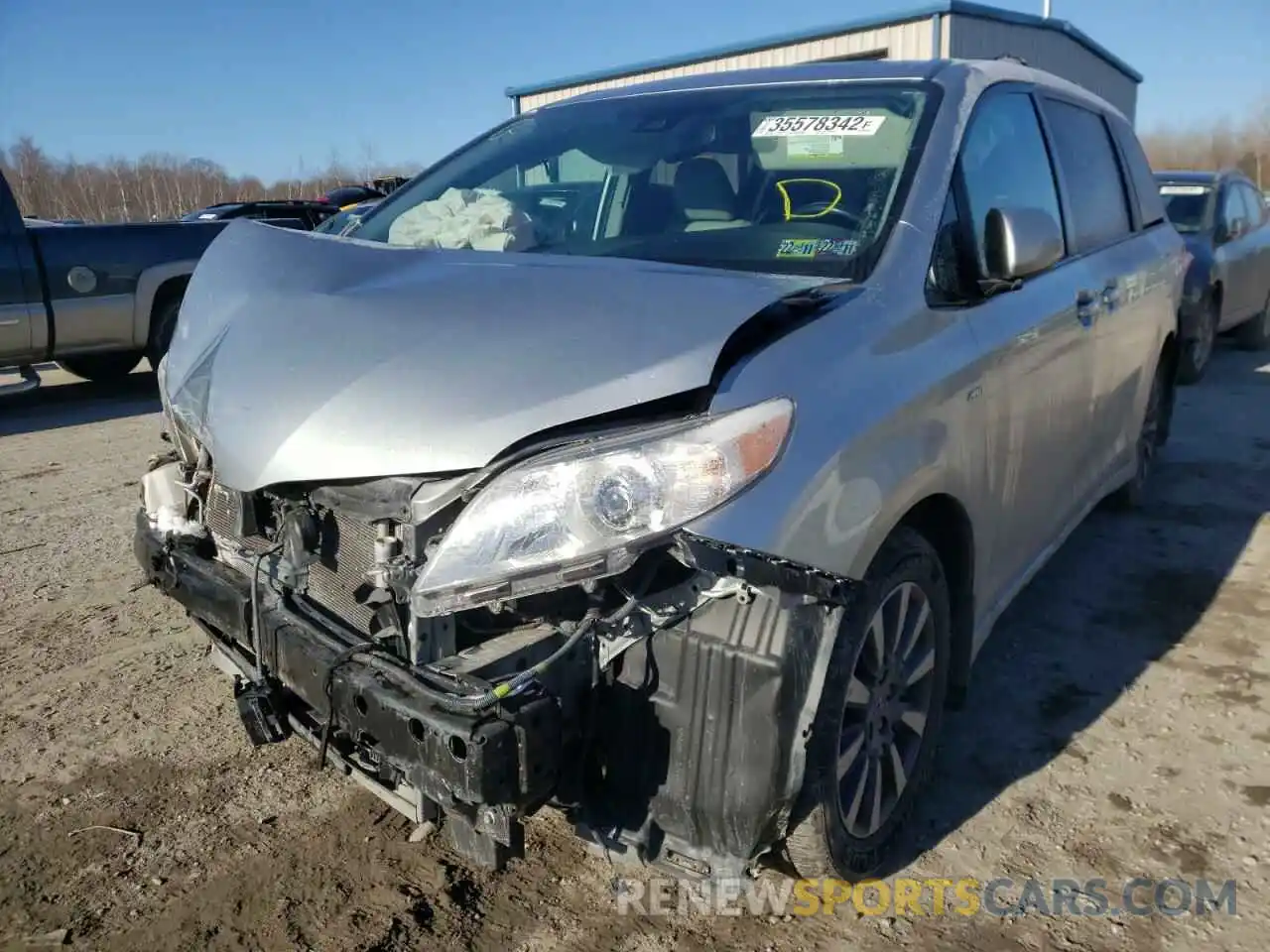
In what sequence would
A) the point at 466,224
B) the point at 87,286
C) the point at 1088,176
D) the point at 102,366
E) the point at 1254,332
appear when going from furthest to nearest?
1. the point at 1254,332
2. the point at 102,366
3. the point at 87,286
4. the point at 1088,176
5. the point at 466,224

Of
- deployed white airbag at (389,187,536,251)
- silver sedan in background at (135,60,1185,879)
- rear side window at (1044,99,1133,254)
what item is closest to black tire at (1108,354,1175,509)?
rear side window at (1044,99,1133,254)

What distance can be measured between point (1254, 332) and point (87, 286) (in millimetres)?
A: 10797

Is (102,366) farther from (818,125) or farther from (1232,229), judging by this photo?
(1232,229)

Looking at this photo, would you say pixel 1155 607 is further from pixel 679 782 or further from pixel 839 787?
pixel 679 782

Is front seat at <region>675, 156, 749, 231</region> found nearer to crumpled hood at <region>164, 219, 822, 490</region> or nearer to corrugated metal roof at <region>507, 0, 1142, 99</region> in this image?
crumpled hood at <region>164, 219, 822, 490</region>

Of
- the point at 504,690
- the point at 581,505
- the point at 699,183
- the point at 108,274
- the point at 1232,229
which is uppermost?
the point at 699,183

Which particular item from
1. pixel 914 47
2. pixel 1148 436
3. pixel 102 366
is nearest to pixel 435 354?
pixel 1148 436

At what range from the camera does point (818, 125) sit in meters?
2.82

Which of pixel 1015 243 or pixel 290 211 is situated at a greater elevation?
pixel 290 211

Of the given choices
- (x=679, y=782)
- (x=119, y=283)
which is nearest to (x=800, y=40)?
(x=119, y=283)

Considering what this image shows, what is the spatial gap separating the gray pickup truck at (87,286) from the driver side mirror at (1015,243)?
21.8 feet

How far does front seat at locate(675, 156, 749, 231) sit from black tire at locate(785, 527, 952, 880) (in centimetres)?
103

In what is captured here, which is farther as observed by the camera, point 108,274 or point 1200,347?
point 1200,347

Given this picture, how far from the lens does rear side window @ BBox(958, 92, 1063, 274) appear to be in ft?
9.12
